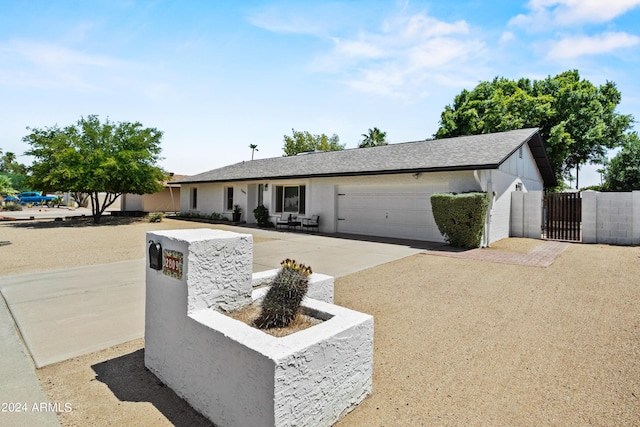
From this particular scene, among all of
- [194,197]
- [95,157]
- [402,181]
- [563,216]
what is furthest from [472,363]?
[194,197]

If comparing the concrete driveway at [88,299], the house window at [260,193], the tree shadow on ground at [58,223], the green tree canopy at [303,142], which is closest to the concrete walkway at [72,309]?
the concrete driveway at [88,299]

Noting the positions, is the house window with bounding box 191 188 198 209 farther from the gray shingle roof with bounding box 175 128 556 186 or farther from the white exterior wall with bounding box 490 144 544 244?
the white exterior wall with bounding box 490 144 544 244

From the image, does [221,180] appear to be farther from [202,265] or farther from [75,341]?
[202,265]

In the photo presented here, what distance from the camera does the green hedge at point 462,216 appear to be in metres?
11.0

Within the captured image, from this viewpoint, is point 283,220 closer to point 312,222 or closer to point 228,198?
point 312,222

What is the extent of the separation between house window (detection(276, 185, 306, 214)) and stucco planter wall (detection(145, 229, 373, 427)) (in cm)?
1435

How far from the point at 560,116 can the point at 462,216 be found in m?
20.6

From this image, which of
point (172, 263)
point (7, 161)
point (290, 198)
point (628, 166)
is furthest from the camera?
point (7, 161)

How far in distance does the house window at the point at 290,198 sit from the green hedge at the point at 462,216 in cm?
789

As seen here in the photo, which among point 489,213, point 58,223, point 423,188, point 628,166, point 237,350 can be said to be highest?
point 628,166

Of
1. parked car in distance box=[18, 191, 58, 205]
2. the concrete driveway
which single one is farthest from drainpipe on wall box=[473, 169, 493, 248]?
parked car in distance box=[18, 191, 58, 205]

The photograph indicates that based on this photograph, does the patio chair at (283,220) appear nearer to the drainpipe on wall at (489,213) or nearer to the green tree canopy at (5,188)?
the drainpipe on wall at (489,213)

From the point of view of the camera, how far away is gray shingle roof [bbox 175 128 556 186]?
1231 cm

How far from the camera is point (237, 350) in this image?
2.40 meters
